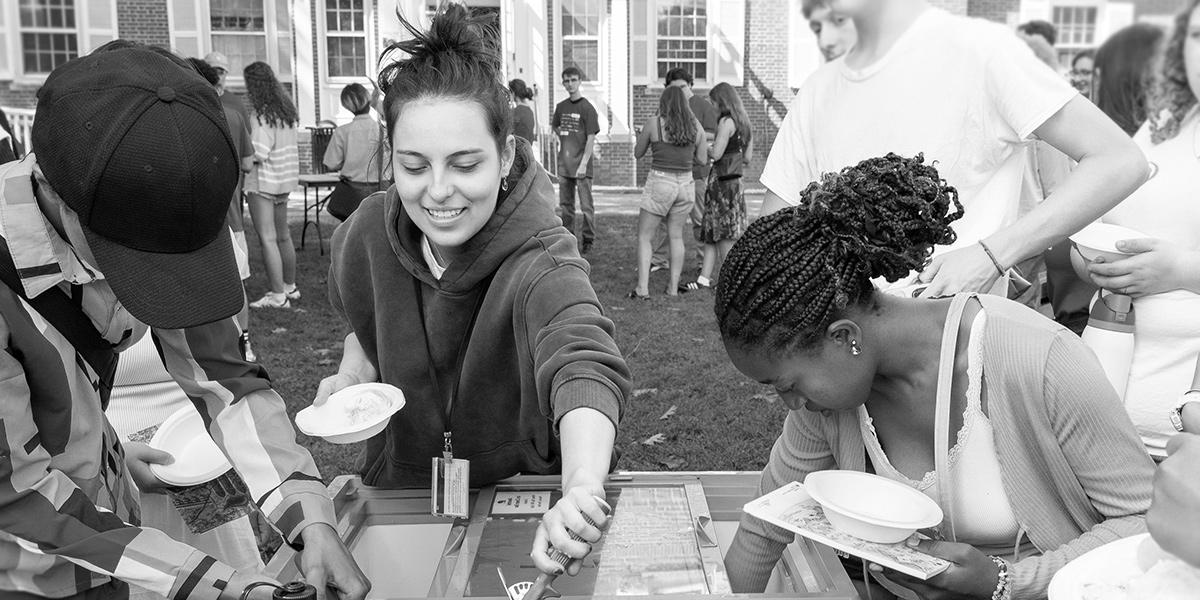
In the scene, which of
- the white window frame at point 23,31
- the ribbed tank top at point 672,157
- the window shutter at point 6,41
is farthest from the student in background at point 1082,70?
the window shutter at point 6,41

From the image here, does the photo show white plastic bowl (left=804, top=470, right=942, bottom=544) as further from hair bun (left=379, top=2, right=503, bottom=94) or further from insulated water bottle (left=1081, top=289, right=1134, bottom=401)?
hair bun (left=379, top=2, right=503, bottom=94)

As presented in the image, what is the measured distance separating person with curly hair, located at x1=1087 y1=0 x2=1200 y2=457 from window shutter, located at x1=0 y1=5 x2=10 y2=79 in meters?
17.3

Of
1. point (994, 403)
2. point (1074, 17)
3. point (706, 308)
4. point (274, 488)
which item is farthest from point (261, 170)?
point (1074, 17)

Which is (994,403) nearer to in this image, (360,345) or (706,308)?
(360,345)

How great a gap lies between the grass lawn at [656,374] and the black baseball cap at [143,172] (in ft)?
9.61

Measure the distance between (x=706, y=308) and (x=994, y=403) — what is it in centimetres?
596

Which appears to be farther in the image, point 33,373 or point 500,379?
point 500,379

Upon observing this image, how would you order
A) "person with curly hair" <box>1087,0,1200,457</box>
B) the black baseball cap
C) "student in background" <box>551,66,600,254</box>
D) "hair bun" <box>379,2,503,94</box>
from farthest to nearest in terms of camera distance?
"student in background" <box>551,66,600,254</box>
"person with curly hair" <box>1087,0,1200,457</box>
"hair bun" <box>379,2,503,94</box>
the black baseball cap

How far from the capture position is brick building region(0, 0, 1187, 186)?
15836 millimetres

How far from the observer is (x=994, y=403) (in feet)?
5.29

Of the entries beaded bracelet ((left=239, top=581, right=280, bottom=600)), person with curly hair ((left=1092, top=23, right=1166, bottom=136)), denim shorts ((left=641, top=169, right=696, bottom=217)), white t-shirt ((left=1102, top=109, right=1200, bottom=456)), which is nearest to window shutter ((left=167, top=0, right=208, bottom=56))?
denim shorts ((left=641, top=169, right=696, bottom=217))

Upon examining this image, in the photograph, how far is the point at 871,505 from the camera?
1557 millimetres

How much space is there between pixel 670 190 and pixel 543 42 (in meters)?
8.70

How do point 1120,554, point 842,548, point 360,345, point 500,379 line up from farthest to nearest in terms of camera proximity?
1. point 360,345
2. point 500,379
3. point 842,548
4. point 1120,554
